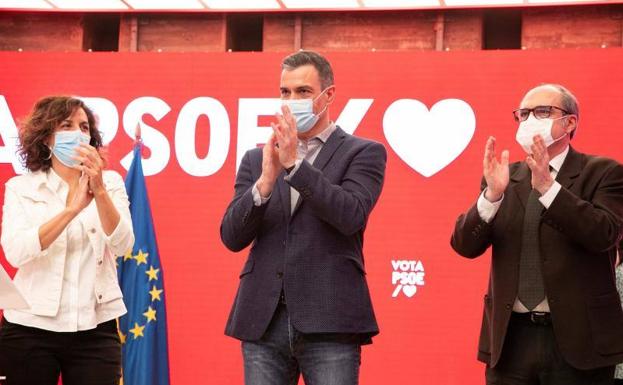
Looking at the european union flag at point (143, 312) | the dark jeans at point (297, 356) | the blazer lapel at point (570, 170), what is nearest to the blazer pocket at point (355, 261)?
the dark jeans at point (297, 356)

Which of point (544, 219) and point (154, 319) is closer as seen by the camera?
point (544, 219)

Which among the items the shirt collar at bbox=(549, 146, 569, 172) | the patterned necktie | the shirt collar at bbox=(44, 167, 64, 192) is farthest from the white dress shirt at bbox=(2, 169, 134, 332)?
the shirt collar at bbox=(549, 146, 569, 172)

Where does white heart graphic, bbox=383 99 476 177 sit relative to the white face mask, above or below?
above

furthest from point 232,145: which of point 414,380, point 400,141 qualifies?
point 414,380

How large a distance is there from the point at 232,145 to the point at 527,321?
109 inches

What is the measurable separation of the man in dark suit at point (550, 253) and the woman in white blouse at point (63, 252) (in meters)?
1.17

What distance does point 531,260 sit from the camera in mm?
2748

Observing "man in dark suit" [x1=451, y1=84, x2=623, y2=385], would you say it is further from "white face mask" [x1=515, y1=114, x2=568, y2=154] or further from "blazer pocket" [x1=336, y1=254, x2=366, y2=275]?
"blazer pocket" [x1=336, y1=254, x2=366, y2=275]

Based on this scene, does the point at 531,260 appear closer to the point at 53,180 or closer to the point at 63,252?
the point at 63,252

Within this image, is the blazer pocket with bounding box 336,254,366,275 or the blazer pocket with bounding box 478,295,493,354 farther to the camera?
the blazer pocket with bounding box 478,295,493,354

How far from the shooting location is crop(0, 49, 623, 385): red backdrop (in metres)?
4.90

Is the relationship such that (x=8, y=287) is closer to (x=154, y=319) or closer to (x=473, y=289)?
(x=154, y=319)

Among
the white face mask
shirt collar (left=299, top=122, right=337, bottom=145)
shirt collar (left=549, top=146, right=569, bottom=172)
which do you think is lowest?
shirt collar (left=549, top=146, right=569, bottom=172)

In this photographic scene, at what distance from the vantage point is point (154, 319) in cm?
424
